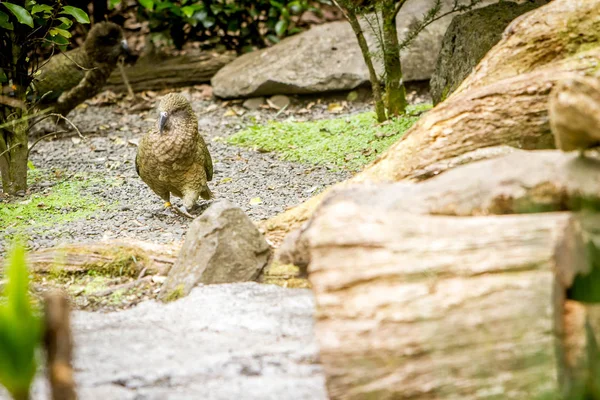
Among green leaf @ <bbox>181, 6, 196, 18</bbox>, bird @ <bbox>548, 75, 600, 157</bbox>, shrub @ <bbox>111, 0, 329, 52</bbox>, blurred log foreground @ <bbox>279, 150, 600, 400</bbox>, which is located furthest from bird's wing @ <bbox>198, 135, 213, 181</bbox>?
shrub @ <bbox>111, 0, 329, 52</bbox>

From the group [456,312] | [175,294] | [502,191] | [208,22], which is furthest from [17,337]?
[208,22]

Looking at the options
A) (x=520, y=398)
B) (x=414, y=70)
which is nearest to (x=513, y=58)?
(x=520, y=398)

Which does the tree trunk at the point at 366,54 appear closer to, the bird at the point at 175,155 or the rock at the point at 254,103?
the bird at the point at 175,155

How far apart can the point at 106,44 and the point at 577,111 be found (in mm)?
5522

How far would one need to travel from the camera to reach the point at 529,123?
9.99 feet

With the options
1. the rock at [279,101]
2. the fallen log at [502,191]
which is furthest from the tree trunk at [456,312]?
the rock at [279,101]

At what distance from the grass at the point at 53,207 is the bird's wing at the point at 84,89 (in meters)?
1.69

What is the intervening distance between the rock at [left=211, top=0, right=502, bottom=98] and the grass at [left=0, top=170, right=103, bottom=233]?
2.69 m

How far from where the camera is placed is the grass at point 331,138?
532cm

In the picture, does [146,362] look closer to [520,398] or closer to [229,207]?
[229,207]

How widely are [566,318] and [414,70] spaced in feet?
18.3

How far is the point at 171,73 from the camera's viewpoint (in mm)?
8258

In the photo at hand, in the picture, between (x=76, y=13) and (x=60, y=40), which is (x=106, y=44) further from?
(x=76, y=13)

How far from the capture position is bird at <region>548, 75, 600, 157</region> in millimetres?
1959
